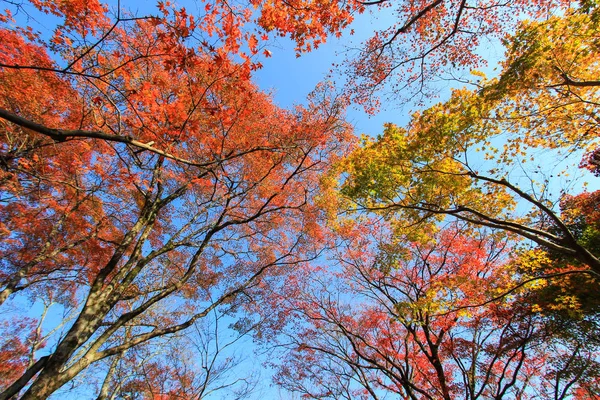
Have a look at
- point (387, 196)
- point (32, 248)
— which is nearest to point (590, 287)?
A: point (387, 196)

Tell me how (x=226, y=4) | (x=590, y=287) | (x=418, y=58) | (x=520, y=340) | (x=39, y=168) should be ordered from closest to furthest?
(x=226, y=4) → (x=418, y=58) → (x=39, y=168) → (x=590, y=287) → (x=520, y=340)

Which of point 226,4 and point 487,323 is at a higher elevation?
point 226,4

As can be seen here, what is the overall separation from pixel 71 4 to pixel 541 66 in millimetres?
8178

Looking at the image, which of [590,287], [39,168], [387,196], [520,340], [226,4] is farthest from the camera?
[520,340]

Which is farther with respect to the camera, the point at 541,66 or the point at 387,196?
the point at 387,196

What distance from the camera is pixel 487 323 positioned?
31.7 ft

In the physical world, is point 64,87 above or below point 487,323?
above

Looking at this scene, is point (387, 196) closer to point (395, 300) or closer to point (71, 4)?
point (395, 300)

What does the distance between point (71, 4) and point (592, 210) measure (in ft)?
51.7

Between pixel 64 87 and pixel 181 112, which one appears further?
pixel 64 87

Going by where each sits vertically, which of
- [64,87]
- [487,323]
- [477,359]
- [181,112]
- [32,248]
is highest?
[64,87]

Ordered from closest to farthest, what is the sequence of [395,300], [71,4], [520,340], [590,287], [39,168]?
[71,4], [39,168], [590,287], [520,340], [395,300]

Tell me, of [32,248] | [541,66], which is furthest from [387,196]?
[32,248]

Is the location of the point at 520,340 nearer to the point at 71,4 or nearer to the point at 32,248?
the point at 71,4
